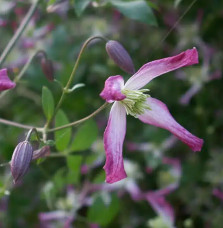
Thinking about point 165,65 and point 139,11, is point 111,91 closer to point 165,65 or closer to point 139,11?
point 165,65

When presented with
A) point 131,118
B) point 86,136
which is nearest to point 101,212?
point 86,136

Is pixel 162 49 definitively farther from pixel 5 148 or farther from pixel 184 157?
pixel 5 148

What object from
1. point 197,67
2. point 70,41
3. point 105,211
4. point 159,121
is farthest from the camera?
point 70,41

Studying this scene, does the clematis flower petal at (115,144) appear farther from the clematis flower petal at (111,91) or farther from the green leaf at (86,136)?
the green leaf at (86,136)

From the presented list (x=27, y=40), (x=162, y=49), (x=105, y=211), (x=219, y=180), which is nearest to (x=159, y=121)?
(x=105, y=211)

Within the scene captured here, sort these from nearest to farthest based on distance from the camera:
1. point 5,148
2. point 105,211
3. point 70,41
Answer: point 105,211
point 5,148
point 70,41

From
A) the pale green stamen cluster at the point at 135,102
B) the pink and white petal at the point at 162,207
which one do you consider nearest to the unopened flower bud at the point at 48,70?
the pale green stamen cluster at the point at 135,102
